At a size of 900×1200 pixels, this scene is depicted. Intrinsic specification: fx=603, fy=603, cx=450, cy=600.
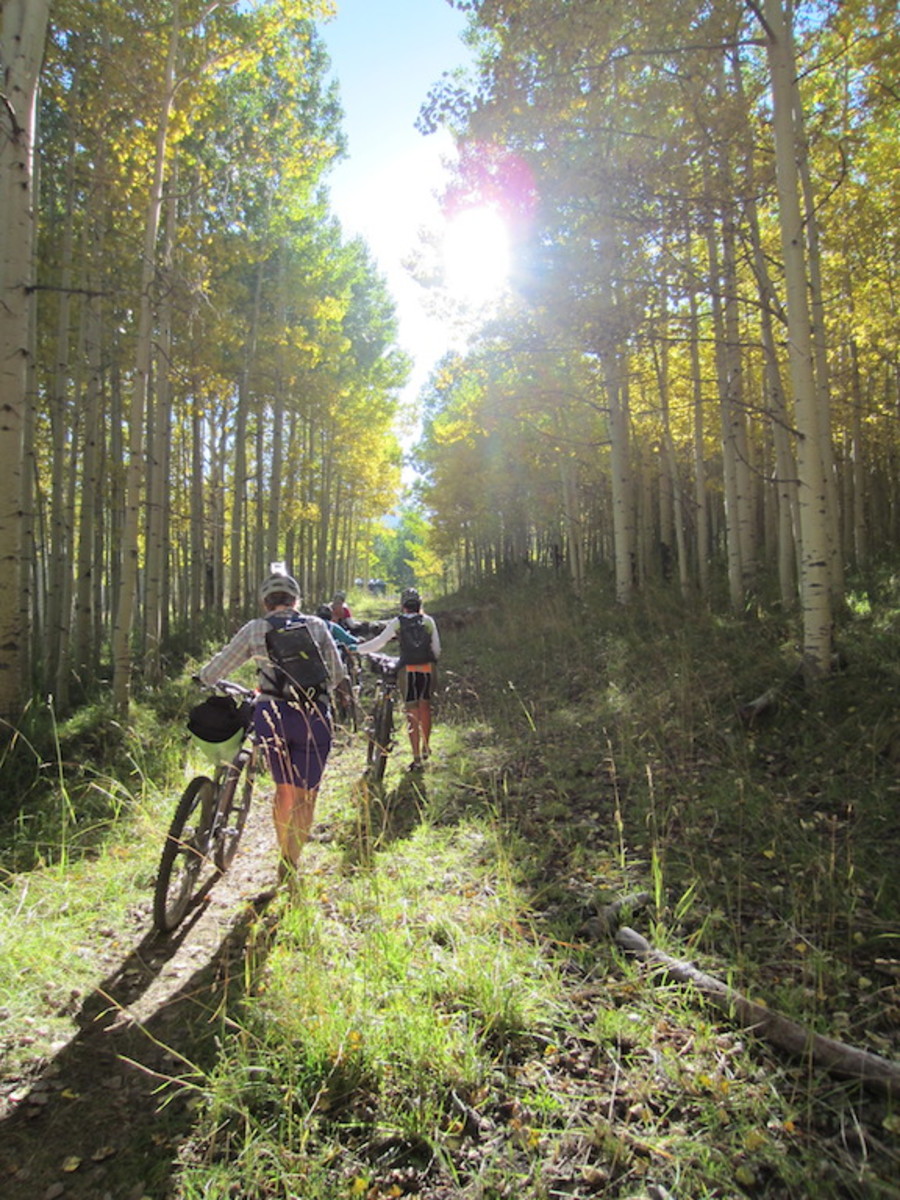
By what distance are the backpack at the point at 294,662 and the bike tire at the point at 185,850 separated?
0.68 meters

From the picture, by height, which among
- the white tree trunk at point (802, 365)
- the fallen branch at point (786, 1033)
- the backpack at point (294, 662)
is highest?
the white tree trunk at point (802, 365)

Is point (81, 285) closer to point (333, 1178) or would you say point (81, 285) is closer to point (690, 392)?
point (333, 1178)

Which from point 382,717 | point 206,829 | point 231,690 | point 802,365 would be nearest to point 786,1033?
point 206,829

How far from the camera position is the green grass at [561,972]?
1959 mm

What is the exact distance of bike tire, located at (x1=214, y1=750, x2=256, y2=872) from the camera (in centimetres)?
366

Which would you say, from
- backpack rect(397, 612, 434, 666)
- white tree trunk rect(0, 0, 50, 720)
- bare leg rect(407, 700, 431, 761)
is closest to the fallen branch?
bare leg rect(407, 700, 431, 761)

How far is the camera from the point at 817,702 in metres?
5.27

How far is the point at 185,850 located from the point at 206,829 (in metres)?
0.15

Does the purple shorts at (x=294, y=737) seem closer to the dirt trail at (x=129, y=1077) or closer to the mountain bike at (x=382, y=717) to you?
the dirt trail at (x=129, y=1077)

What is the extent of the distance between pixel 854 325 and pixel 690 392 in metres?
3.47

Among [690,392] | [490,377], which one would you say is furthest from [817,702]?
[490,377]

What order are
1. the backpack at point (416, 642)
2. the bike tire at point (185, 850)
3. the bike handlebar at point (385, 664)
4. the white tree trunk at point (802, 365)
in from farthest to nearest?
the backpack at point (416, 642), the bike handlebar at point (385, 664), the white tree trunk at point (802, 365), the bike tire at point (185, 850)

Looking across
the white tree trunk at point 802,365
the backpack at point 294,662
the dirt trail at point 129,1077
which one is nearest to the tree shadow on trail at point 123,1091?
the dirt trail at point 129,1077

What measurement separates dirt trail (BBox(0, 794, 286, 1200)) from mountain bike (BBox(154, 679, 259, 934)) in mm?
196
